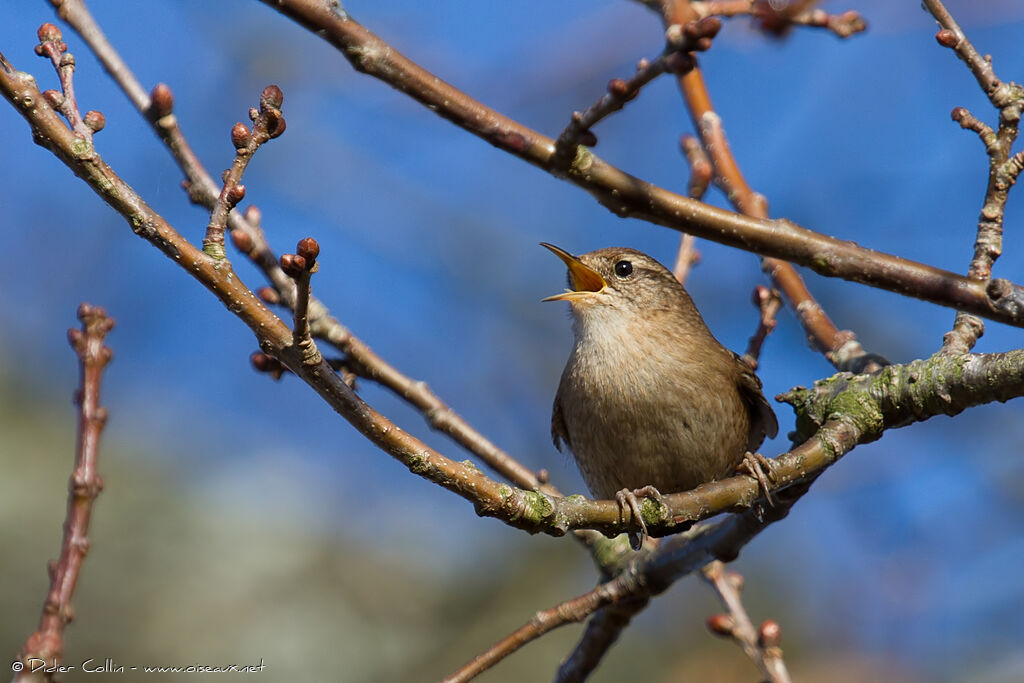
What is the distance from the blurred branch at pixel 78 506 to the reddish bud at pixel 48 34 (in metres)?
0.62

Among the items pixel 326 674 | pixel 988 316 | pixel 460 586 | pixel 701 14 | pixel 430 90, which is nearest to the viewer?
pixel 430 90

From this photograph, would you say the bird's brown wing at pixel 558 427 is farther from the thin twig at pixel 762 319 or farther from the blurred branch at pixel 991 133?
the blurred branch at pixel 991 133

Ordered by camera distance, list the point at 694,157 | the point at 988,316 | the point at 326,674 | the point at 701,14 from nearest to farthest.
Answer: the point at 988,316 < the point at 701,14 < the point at 694,157 < the point at 326,674

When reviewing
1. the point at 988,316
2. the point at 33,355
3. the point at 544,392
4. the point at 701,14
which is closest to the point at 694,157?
the point at 701,14

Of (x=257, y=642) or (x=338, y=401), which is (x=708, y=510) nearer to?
(x=338, y=401)

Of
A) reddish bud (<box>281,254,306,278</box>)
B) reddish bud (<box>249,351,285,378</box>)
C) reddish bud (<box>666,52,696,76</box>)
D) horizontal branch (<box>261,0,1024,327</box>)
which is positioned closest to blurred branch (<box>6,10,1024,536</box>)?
reddish bud (<box>281,254,306,278</box>)

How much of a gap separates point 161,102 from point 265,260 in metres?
0.84

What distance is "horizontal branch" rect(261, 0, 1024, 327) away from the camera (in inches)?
77.8

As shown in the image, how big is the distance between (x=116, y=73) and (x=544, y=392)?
4.97 meters

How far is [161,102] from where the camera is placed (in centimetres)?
264

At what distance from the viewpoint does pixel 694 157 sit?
446 cm

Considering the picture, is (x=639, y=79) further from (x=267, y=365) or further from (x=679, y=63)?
(x=267, y=365)

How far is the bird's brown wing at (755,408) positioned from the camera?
4191mm

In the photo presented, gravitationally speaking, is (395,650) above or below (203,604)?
below
